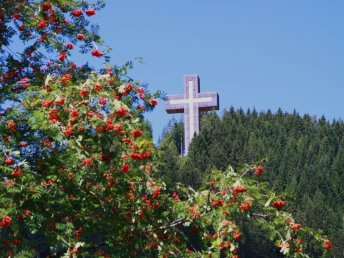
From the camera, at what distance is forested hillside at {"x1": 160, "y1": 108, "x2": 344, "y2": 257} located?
5644 centimetres

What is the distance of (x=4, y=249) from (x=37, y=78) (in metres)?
2.81

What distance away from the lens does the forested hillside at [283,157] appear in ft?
185

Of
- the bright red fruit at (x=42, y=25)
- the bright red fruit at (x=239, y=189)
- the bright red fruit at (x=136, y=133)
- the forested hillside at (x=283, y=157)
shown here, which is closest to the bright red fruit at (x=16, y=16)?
the bright red fruit at (x=42, y=25)

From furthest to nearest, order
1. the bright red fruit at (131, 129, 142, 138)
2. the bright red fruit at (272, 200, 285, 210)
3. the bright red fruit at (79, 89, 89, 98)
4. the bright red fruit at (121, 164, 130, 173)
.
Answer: the bright red fruit at (272, 200, 285, 210) < the bright red fruit at (121, 164, 130, 173) < the bright red fruit at (79, 89, 89, 98) < the bright red fruit at (131, 129, 142, 138)

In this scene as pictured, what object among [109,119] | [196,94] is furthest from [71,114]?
[196,94]

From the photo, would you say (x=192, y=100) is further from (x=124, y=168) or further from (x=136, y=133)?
(x=136, y=133)

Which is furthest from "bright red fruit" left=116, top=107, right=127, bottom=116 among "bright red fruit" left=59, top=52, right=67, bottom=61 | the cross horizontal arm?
the cross horizontal arm

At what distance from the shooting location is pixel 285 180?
6775cm

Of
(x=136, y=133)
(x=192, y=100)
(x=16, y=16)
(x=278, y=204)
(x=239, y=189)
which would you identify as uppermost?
(x=192, y=100)

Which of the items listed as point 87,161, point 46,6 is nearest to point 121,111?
point 87,161

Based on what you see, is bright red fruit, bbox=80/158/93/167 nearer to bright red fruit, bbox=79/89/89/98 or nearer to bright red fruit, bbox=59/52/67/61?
bright red fruit, bbox=79/89/89/98

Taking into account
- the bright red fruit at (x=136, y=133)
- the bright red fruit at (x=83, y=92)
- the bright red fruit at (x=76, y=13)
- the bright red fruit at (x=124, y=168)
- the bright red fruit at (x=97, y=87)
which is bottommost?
the bright red fruit at (x=124, y=168)

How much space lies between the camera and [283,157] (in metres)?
72.8

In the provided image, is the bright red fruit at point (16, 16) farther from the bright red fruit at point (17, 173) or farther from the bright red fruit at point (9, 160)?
the bright red fruit at point (17, 173)
